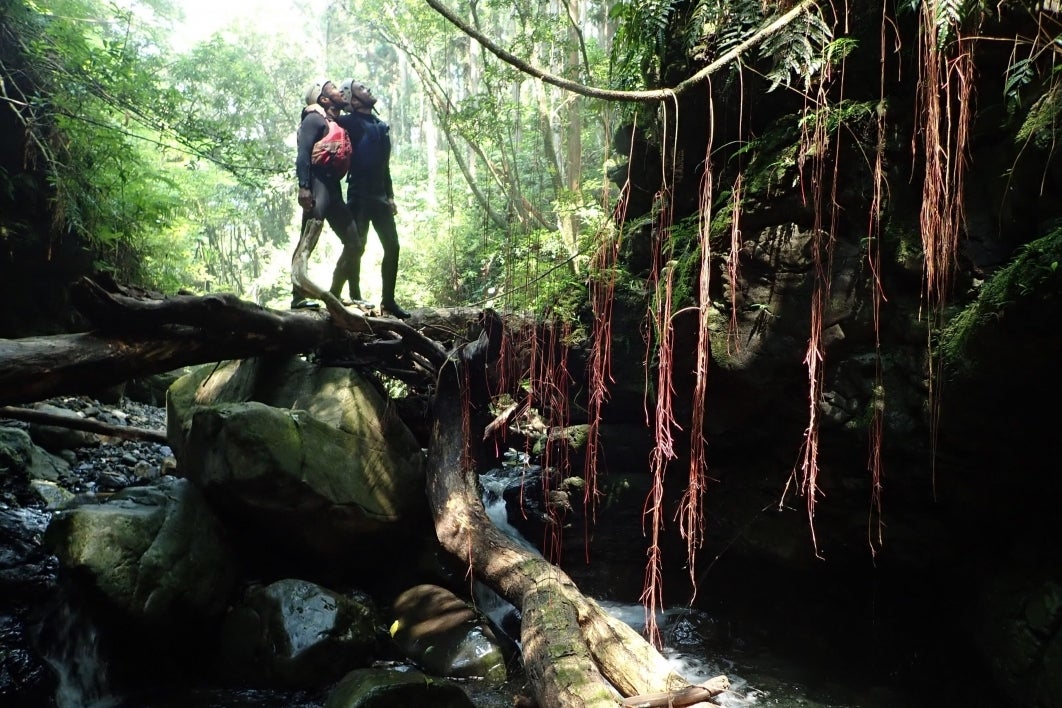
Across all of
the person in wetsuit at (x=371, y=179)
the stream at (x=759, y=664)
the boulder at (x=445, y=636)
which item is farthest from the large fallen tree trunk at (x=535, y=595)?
the person in wetsuit at (x=371, y=179)

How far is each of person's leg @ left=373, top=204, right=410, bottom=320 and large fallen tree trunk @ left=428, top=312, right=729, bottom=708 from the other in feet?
3.73

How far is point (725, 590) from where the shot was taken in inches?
191

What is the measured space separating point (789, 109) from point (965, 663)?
3.44 m

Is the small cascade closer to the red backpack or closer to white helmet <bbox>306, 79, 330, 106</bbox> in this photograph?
the red backpack

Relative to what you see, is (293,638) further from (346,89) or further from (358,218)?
(346,89)

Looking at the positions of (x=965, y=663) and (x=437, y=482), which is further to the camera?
(x=437, y=482)

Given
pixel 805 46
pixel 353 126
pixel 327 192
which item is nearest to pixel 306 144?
pixel 327 192

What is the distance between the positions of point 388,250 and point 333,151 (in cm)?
111

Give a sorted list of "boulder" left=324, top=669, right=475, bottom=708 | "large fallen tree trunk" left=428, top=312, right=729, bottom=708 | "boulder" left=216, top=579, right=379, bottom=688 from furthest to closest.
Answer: "boulder" left=216, top=579, right=379, bottom=688 < "boulder" left=324, top=669, right=475, bottom=708 < "large fallen tree trunk" left=428, top=312, right=729, bottom=708

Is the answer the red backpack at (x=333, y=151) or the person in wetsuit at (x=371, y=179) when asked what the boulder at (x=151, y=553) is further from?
the red backpack at (x=333, y=151)

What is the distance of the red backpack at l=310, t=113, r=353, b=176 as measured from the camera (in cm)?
600

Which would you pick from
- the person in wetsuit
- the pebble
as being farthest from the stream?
the person in wetsuit

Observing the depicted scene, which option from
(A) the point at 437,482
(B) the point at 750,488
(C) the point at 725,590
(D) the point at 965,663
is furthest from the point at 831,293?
(A) the point at 437,482

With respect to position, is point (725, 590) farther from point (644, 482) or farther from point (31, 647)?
point (31, 647)
